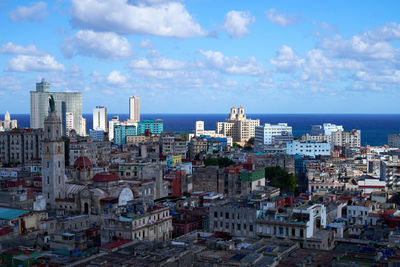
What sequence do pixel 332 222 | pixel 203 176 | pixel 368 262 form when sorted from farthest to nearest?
pixel 203 176 < pixel 332 222 < pixel 368 262

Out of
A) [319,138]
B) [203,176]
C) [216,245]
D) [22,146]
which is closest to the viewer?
[216,245]

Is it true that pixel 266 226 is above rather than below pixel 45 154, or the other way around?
below

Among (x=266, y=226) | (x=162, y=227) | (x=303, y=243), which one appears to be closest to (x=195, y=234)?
(x=162, y=227)

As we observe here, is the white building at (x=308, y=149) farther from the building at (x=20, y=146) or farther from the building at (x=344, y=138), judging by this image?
the building at (x=20, y=146)

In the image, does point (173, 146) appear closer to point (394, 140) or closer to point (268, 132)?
point (268, 132)

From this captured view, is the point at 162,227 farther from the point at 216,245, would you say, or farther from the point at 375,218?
the point at 375,218

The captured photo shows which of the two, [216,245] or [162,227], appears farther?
[162,227]

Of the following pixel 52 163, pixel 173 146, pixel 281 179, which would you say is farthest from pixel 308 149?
pixel 52 163
